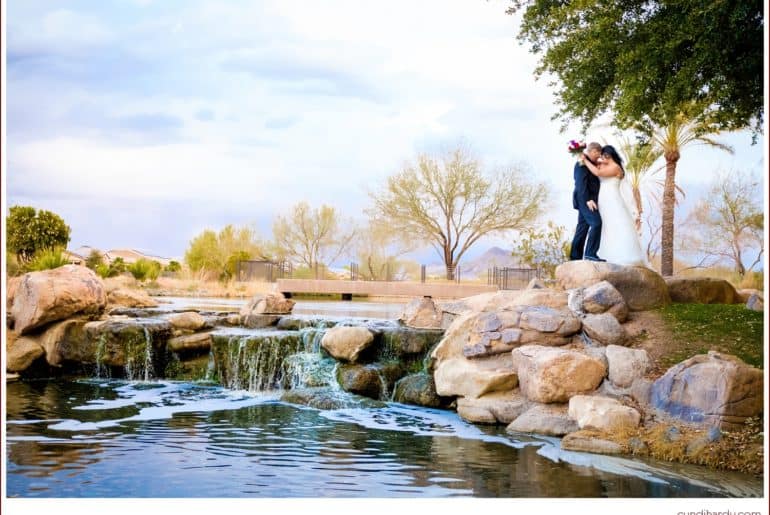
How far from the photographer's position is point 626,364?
18.8ft

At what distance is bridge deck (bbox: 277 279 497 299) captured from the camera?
623 inches

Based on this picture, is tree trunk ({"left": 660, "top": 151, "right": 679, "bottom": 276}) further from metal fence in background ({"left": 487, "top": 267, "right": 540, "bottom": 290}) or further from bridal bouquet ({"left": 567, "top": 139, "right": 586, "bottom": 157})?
bridal bouquet ({"left": 567, "top": 139, "right": 586, "bottom": 157})

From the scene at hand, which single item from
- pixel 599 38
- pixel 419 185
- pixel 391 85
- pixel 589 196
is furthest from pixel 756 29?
pixel 419 185

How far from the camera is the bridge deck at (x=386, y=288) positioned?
15820 millimetres

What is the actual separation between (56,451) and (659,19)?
6.03m

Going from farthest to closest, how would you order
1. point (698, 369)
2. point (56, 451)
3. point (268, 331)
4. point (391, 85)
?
point (391, 85), point (268, 331), point (698, 369), point (56, 451)

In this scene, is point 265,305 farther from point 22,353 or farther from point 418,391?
point 418,391

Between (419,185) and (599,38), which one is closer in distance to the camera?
(599,38)

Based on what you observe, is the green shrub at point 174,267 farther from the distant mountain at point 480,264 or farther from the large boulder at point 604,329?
the large boulder at point 604,329

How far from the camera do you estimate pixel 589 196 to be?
25.6 feet

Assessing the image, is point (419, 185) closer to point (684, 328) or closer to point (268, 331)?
point (268, 331)

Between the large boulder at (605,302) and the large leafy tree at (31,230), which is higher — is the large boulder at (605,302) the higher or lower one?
the lower one

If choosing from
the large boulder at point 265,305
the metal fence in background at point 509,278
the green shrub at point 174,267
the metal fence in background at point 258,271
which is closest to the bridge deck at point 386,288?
the metal fence in background at point 509,278

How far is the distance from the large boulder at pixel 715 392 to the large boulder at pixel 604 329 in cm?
94
